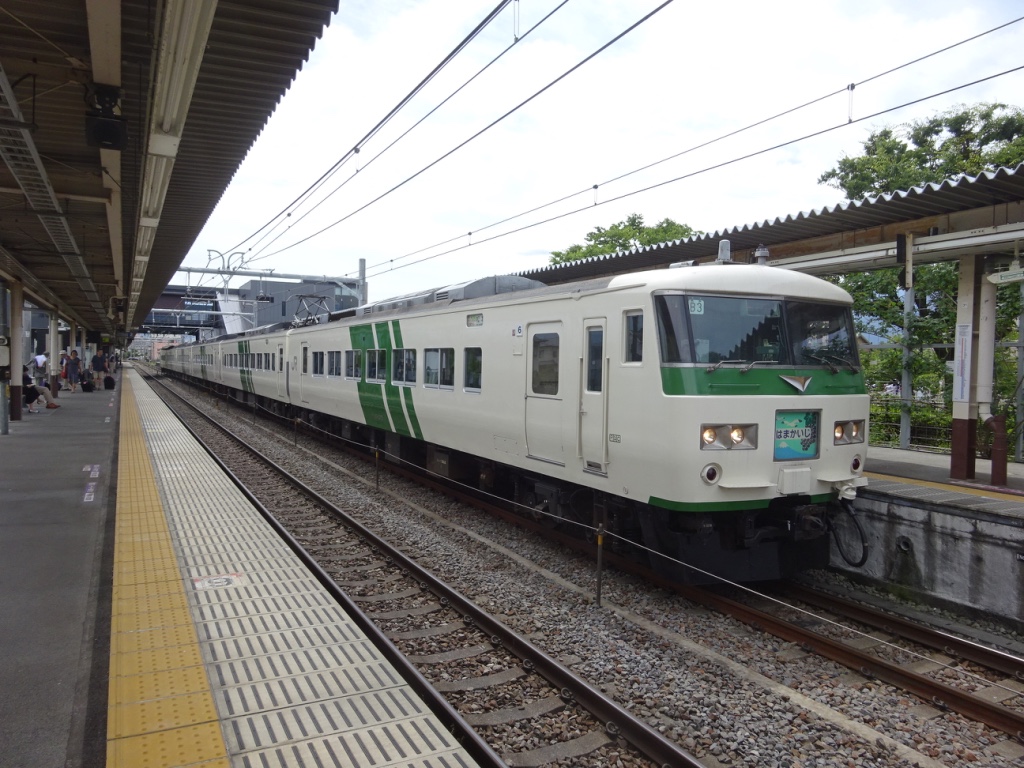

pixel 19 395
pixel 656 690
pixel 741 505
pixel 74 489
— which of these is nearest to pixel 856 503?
pixel 741 505

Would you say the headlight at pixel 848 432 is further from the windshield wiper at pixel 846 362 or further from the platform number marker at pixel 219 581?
the platform number marker at pixel 219 581

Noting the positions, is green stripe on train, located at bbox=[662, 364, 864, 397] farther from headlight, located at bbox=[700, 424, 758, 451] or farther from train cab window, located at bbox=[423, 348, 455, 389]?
train cab window, located at bbox=[423, 348, 455, 389]

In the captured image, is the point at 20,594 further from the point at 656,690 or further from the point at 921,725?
the point at 921,725

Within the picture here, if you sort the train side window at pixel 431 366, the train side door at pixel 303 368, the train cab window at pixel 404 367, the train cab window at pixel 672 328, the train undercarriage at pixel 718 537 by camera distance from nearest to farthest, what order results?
the train cab window at pixel 672 328, the train undercarriage at pixel 718 537, the train side window at pixel 431 366, the train cab window at pixel 404 367, the train side door at pixel 303 368

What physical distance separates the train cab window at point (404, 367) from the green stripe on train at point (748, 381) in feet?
18.8

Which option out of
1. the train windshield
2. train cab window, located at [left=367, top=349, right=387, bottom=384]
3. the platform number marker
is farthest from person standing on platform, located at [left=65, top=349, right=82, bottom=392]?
the train windshield

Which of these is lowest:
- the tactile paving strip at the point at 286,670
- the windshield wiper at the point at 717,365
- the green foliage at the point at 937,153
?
the tactile paving strip at the point at 286,670

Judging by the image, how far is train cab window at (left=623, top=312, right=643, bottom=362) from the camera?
20.3 ft

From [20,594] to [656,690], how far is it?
16.0 ft

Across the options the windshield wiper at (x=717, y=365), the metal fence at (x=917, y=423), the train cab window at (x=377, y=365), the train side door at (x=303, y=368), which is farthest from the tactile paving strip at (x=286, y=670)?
the metal fence at (x=917, y=423)

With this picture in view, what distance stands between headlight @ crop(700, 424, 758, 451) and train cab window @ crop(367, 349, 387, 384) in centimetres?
716

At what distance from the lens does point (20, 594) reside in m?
5.77

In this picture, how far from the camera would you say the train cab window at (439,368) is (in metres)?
9.66

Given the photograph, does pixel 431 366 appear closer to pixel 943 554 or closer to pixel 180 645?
pixel 180 645
